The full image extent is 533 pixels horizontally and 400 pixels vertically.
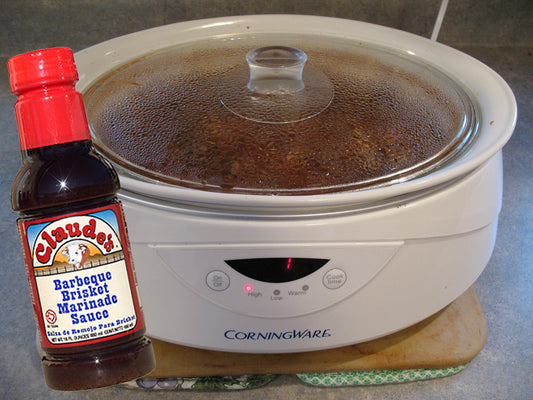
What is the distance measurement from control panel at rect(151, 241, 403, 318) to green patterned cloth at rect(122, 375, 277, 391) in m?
0.23

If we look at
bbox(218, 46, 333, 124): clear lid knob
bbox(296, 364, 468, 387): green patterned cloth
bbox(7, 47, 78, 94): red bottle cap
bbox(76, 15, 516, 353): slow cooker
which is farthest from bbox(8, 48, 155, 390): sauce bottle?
bbox(296, 364, 468, 387): green patterned cloth

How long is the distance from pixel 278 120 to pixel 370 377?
464 mm

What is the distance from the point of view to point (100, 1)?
72.5 inches

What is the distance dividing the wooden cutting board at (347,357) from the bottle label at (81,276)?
1.62 feet

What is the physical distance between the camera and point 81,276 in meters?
0.43

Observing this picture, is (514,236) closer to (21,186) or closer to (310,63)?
(310,63)

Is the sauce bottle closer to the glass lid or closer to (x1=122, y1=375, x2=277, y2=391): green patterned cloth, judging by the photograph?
the glass lid

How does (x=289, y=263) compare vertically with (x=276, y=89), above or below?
below

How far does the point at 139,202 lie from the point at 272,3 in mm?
1346

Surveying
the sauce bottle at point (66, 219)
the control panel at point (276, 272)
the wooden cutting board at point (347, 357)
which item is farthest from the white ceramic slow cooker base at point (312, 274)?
the sauce bottle at point (66, 219)

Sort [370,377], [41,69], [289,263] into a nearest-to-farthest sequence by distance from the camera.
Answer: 1. [41,69]
2. [289,263]
3. [370,377]

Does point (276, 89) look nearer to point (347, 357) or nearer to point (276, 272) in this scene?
point (276, 272)

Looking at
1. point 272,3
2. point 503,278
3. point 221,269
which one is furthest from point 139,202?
point 272,3

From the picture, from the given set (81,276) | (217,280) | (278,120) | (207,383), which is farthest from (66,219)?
(207,383)
